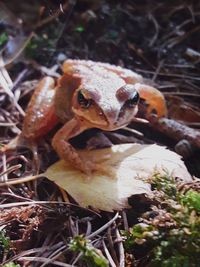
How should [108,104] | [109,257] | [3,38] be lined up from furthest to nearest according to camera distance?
[3,38], [108,104], [109,257]

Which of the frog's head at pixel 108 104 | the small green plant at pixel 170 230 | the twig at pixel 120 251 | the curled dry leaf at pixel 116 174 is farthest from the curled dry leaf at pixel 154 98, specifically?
the twig at pixel 120 251

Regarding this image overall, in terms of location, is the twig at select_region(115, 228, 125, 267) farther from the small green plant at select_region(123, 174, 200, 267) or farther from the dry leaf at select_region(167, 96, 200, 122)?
the dry leaf at select_region(167, 96, 200, 122)

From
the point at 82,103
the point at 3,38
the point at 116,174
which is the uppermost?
the point at 3,38

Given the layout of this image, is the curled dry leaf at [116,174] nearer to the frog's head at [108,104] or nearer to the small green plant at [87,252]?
the frog's head at [108,104]

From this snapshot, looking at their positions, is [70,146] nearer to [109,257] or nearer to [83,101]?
[83,101]

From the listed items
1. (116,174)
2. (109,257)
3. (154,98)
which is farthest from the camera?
(154,98)

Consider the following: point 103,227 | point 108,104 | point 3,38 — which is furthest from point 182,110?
point 3,38

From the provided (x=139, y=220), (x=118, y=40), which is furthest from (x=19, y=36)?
(x=139, y=220)
